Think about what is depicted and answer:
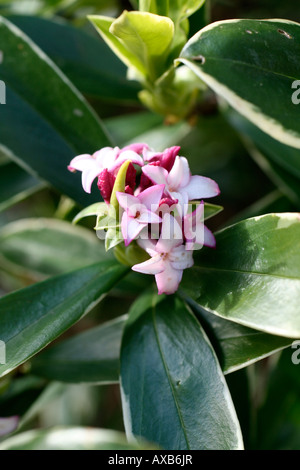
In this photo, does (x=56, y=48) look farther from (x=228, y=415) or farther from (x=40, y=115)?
(x=228, y=415)

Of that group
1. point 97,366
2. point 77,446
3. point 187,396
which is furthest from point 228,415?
point 97,366

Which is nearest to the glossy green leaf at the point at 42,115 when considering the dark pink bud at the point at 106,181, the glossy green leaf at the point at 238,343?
the dark pink bud at the point at 106,181

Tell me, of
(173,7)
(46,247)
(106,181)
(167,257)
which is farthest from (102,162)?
(46,247)

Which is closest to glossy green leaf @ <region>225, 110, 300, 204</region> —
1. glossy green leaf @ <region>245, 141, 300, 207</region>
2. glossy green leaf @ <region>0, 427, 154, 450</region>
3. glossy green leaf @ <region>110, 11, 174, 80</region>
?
glossy green leaf @ <region>245, 141, 300, 207</region>

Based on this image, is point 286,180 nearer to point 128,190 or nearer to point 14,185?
point 128,190

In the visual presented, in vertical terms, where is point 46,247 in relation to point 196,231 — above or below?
above

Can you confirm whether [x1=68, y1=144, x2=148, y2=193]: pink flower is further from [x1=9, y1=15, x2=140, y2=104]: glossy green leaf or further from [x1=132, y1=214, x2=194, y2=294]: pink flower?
[x1=9, y1=15, x2=140, y2=104]: glossy green leaf
